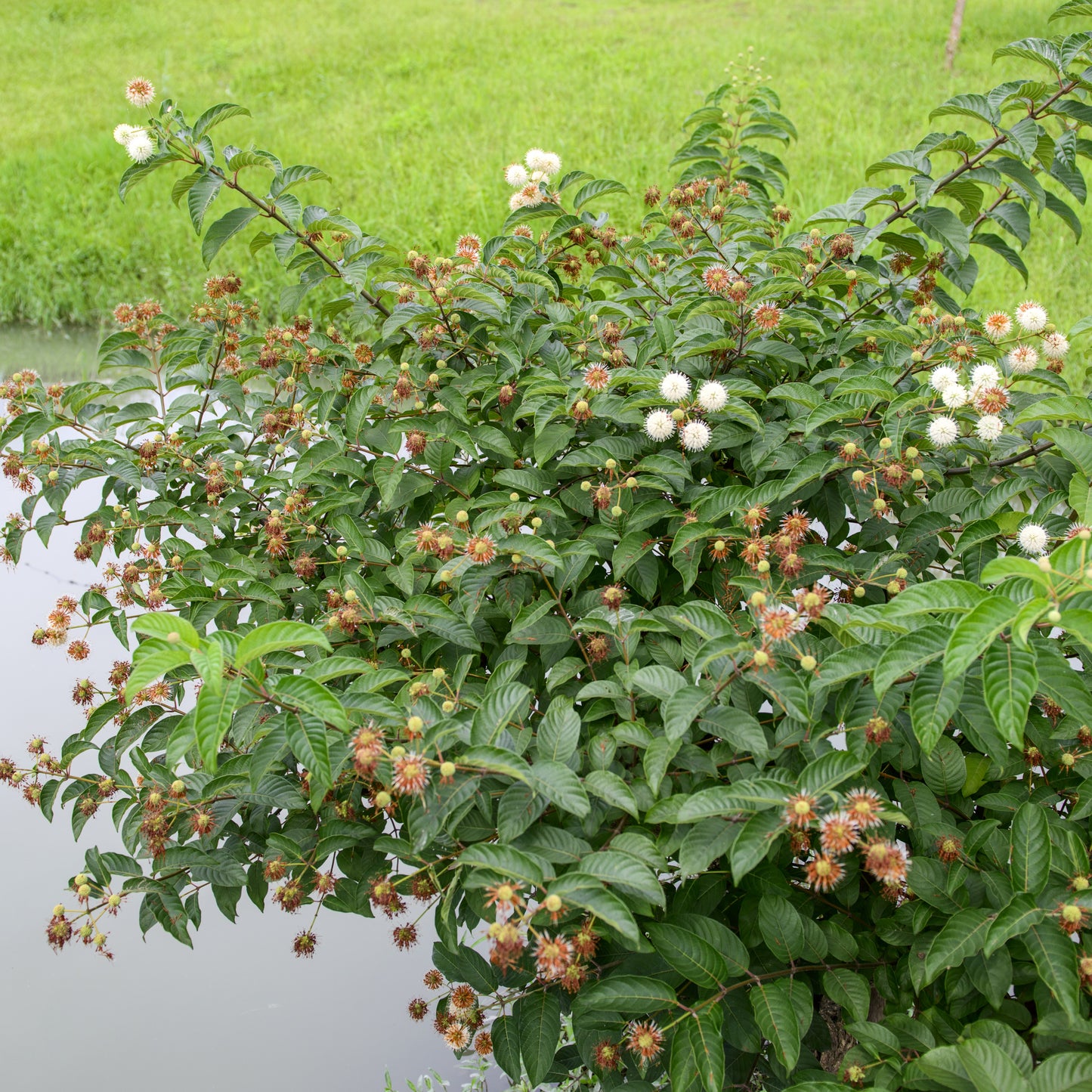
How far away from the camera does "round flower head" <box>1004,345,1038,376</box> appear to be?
1293mm

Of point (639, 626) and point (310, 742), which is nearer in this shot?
point (310, 742)

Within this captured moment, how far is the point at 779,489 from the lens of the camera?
1.13 metres

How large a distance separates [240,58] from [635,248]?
6.67m

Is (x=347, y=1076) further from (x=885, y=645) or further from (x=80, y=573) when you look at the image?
(x=80, y=573)

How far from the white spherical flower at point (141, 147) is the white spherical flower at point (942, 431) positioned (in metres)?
1.04

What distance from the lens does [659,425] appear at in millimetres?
1209

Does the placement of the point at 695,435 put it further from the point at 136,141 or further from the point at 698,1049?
the point at 136,141

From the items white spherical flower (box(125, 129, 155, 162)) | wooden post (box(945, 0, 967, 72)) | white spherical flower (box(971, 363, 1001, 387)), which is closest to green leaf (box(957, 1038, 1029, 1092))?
white spherical flower (box(971, 363, 1001, 387))

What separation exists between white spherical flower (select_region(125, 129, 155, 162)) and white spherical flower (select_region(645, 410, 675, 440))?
0.74 metres

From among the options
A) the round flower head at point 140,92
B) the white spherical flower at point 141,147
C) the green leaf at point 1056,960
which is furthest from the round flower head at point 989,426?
the round flower head at point 140,92

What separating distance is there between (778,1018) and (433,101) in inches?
223

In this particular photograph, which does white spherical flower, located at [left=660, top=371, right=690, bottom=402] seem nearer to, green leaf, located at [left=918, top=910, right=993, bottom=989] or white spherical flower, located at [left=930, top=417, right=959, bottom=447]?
white spherical flower, located at [left=930, top=417, right=959, bottom=447]

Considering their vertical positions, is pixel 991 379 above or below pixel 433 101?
below

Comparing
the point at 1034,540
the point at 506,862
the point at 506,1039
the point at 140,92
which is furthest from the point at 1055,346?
the point at 140,92
